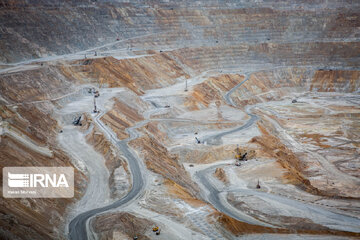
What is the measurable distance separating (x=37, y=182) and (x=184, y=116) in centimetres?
4169

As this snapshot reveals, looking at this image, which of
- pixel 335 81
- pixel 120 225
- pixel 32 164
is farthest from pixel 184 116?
pixel 335 81

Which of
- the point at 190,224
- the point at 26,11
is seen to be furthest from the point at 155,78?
the point at 190,224

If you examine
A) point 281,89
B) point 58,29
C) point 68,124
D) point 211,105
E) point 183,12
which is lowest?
point 68,124

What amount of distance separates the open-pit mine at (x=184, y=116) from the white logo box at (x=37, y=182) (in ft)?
1.42

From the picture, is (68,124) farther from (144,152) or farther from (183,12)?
(183,12)

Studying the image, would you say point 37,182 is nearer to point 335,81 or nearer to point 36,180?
point 36,180

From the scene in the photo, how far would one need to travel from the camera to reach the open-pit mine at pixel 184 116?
36.0 m

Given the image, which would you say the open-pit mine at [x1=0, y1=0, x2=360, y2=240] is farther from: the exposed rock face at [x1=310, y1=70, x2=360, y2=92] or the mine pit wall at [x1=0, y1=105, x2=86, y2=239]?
the exposed rock face at [x1=310, y1=70, x2=360, y2=92]

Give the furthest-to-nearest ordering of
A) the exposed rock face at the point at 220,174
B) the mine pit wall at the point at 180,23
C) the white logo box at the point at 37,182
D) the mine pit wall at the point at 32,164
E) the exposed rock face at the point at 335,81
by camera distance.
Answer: the exposed rock face at the point at 335,81 → the mine pit wall at the point at 180,23 → the exposed rock face at the point at 220,174 → the white logo box at the point at 37,182 → the mine pit wall at the point at 32,164

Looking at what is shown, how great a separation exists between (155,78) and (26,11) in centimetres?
3133

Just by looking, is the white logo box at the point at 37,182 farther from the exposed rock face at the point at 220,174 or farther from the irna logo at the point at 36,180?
the exposed rock face at the point at 220,174

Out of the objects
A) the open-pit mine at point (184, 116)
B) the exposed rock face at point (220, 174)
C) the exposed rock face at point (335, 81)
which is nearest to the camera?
the open-pit mine at point (184, 116)

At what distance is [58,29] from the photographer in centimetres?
9088

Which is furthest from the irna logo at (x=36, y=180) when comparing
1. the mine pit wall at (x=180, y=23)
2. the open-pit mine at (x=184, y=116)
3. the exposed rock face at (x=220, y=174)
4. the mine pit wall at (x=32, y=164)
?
the mine pit wall at (x=180, y=23)
